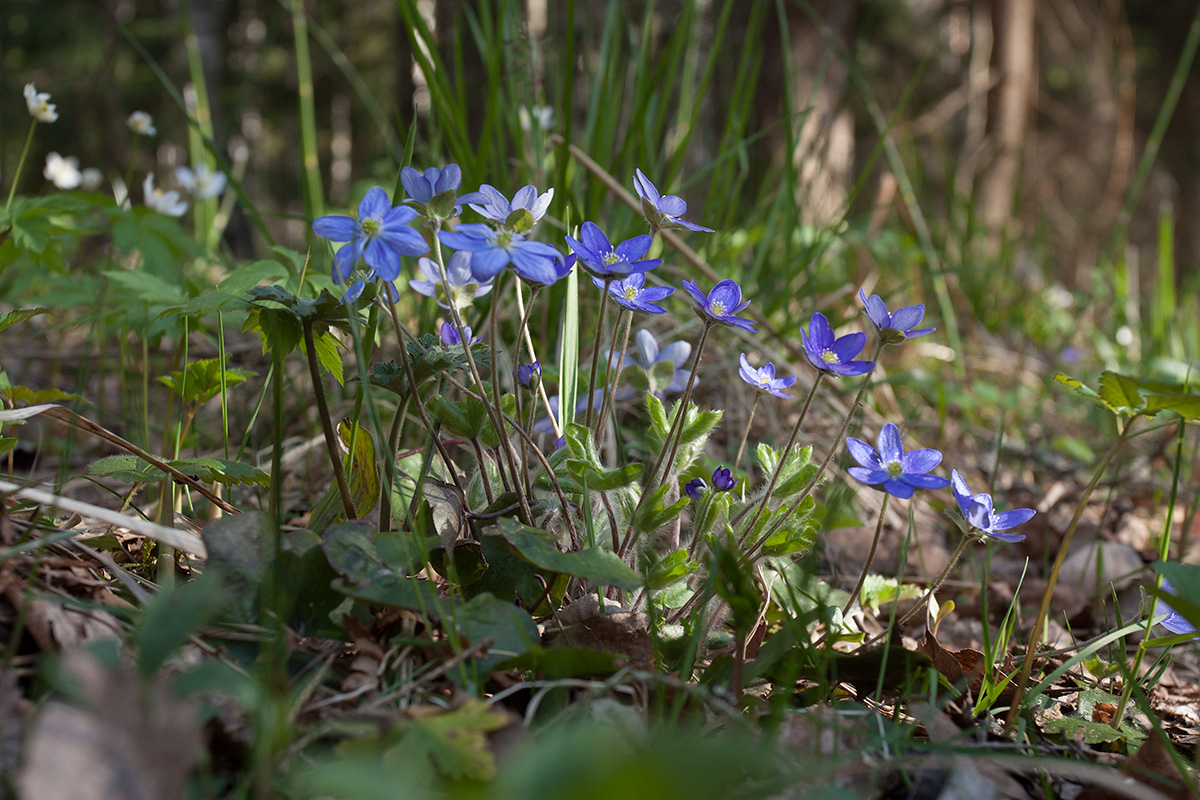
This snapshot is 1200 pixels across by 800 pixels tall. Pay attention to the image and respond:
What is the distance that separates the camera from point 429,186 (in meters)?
0.98

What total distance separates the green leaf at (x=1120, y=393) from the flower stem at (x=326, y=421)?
38.8 inches

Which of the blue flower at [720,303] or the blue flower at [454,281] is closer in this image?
the blue flower at [720,303]

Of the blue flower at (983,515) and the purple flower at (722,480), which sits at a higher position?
the purple flower at (722,480)

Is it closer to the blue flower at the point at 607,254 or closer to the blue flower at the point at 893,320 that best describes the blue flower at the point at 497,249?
the blue flower at the point at 607,254

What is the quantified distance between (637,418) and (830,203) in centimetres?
278

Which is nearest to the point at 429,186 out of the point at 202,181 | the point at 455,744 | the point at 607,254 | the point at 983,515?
the point at 607,254

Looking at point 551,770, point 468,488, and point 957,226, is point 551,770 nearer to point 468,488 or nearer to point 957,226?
point 468,488

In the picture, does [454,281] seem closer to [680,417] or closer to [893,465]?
[680,417]

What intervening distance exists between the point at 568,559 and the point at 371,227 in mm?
456

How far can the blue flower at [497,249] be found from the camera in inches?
34.7

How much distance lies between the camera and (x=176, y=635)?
63cm

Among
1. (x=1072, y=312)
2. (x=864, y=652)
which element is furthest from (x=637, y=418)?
(x=1072, y=312)

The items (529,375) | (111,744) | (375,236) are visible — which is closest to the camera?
(111,744)

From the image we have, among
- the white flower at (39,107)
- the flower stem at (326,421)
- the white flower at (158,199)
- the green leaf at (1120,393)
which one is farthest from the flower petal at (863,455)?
the white flower at (158,199)
